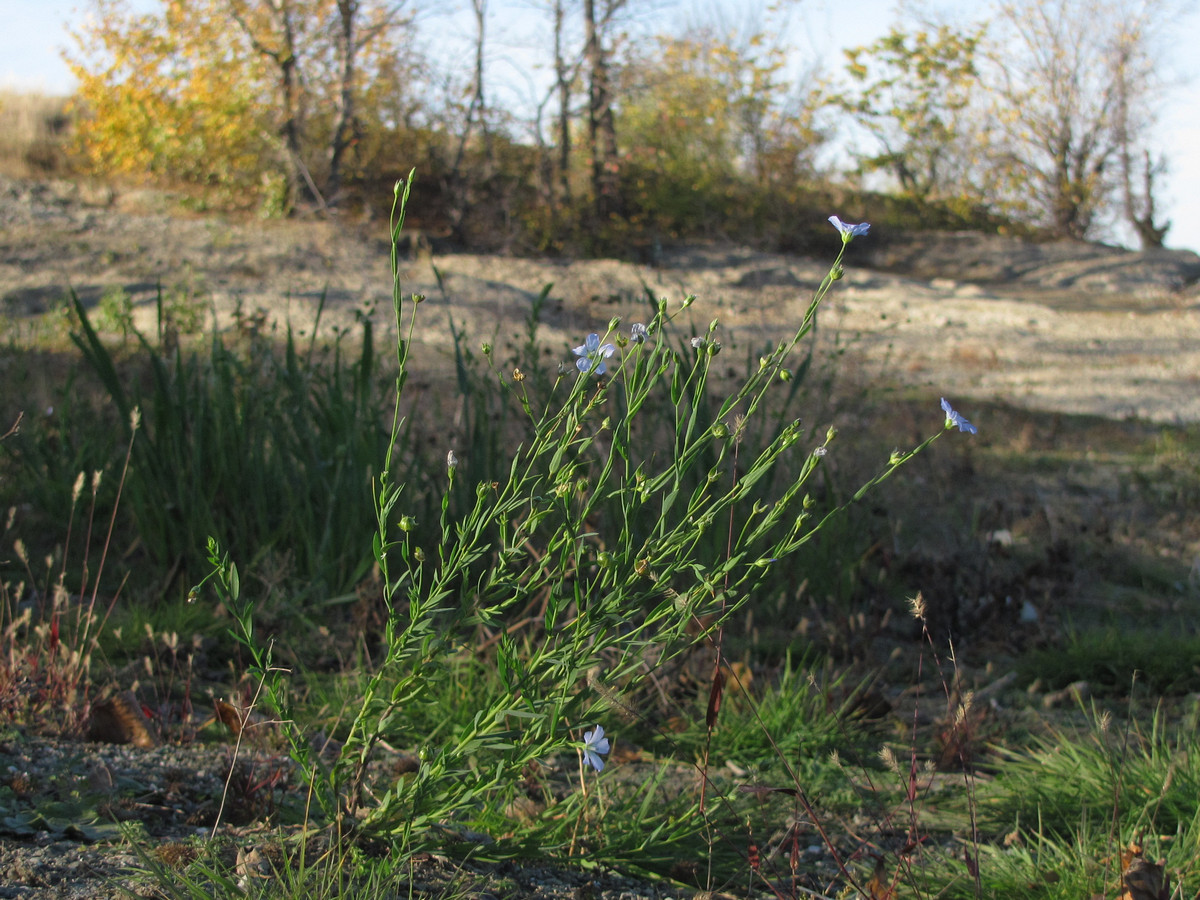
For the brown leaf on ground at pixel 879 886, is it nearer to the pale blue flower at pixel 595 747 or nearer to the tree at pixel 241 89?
the pale blue flower at pixel 595 747

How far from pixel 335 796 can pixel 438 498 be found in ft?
6.43

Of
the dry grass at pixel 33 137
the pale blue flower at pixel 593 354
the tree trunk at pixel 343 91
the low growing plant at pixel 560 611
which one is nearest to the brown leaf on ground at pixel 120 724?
the low growing plant at pixel 560 611

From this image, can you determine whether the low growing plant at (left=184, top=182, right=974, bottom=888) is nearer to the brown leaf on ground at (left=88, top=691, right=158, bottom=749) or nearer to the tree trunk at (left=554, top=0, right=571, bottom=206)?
the brown leaf on ground at (left=88, top=691, right=158, bottom=749)

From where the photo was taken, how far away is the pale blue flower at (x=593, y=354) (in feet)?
4.54

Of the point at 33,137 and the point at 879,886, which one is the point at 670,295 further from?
the point at 33,137

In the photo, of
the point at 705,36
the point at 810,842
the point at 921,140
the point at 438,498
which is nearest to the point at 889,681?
→ the point at 810,842

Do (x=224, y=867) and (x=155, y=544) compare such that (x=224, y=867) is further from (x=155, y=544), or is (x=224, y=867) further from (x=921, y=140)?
(x=921, y=140)

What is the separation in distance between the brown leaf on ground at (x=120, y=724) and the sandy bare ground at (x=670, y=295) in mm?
4509

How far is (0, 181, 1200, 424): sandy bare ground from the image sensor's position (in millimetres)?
8203

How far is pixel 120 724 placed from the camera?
7.02 feet

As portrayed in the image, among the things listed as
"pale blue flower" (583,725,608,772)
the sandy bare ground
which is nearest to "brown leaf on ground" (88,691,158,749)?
"pale blue flower" (583,725,608,772)

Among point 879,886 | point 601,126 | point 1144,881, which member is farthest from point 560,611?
point 601,126

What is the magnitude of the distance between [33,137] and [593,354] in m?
16.2

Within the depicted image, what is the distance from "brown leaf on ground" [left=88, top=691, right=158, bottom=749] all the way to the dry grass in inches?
536
